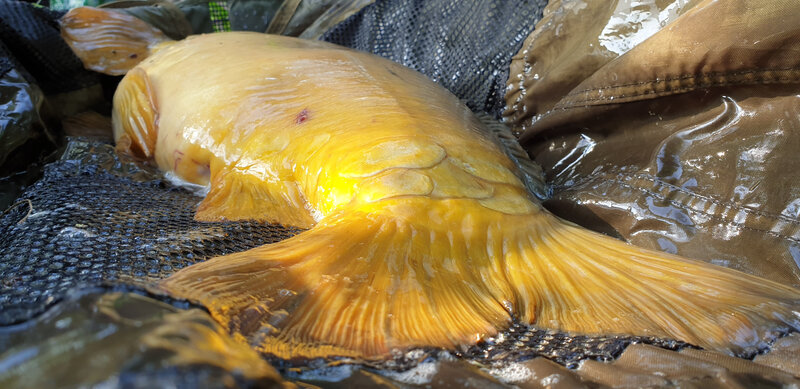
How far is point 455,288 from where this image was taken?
102 centimetres

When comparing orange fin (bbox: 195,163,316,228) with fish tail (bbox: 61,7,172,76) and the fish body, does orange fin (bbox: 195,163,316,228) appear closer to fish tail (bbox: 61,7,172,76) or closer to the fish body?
the fish body

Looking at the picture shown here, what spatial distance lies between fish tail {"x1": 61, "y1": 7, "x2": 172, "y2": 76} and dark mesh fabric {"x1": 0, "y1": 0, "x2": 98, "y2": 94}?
6cm

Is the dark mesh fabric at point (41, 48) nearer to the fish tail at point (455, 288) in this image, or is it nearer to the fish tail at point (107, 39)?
the fish tail at point (107, 39)

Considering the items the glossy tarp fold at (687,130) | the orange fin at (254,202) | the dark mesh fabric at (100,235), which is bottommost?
the dark mesh fabric at (100,235)

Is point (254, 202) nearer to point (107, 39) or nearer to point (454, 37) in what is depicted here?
point (454, 37)

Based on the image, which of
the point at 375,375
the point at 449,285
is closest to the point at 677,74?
the point at 449,285

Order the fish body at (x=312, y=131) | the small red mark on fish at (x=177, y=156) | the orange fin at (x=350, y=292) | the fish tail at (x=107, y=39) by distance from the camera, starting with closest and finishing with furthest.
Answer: the orange fin at (x=350, y=292) → the fish body at (x=312, y=131) → the small red mark on fish at (x=177, y=156) → the fish tail at (x=107, y=39)

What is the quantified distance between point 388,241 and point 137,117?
1668 millimetres

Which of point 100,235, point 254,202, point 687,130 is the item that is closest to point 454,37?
point 687,130

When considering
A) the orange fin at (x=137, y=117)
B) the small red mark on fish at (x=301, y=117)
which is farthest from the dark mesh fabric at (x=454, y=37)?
the orange fin at (x=137, y=117)

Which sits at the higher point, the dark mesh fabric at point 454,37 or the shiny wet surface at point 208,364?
the dark mesh fabric at point 454,37

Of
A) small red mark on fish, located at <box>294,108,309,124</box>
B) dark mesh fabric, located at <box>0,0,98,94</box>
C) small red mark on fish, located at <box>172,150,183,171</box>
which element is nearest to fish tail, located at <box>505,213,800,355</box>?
small red mark on fish, located at <box>294,108,309,124</box>

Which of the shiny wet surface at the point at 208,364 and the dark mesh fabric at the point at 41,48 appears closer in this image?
the shiny wet surface at the point at 208,364

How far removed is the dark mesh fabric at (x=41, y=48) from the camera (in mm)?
2441
